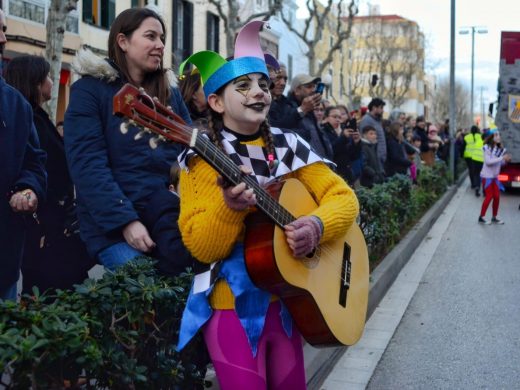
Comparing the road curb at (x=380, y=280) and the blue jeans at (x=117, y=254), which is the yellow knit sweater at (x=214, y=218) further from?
the road curb at (x=380, y=280)

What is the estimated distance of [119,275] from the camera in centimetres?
311

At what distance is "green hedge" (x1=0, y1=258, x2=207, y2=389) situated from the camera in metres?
2.44

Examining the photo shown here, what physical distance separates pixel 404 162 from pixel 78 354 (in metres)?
11.0

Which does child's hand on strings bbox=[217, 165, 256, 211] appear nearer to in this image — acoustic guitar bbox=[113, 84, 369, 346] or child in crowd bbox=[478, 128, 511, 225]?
acoustic guitar bbox=[113, 84, 369, 346]

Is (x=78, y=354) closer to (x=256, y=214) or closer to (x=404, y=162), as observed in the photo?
(x=256, y=214)

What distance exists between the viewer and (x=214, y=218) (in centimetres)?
283

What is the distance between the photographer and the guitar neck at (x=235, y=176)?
258cm

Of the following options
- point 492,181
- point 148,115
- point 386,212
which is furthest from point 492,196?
point 148,115

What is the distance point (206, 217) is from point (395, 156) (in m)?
10.6

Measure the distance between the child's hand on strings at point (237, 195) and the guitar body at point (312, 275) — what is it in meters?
0.16

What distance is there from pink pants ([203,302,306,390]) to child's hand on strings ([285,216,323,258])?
11.4 inches

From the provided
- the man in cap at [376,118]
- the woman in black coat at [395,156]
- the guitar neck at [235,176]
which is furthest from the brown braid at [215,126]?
the woman in black coat at [395,156]

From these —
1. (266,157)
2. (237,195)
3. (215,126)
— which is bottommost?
(237,195)

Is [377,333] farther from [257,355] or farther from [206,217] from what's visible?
[206,217]
